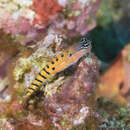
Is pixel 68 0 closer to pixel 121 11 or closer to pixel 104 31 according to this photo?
pixel 104 31

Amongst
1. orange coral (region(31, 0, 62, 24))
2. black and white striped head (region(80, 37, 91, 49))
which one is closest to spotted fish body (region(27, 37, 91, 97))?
black and white striped head (region(80, 37, 91, 49))

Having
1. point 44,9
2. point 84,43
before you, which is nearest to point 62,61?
point 84,43

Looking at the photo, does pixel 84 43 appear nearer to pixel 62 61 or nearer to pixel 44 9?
pixel 62 61

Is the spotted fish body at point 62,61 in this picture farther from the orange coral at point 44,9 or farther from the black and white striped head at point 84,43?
the orange coral at point 44,9

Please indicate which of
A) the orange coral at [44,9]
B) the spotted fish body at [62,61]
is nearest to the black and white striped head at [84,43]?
the spotted fish body at [62,61]

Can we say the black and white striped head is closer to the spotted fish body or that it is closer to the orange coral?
the spotted fish body
